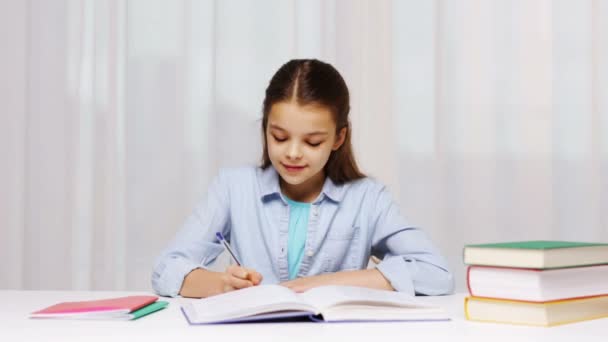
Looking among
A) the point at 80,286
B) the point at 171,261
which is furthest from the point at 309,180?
the point at 80,286

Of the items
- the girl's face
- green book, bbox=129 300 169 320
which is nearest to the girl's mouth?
the girl's face

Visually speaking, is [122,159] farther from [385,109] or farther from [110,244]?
[385,109]

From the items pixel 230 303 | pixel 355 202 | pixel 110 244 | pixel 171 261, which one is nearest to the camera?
pixel 230 303

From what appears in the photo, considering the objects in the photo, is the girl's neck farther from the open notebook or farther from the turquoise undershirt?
the open notebook

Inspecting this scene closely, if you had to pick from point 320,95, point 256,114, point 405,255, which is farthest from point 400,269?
point 256,114

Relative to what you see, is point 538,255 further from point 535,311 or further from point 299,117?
point 299,117

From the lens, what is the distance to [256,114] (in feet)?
7.70

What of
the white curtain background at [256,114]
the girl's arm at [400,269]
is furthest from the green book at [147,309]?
the white curtain background at [256,114]

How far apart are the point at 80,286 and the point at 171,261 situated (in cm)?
107

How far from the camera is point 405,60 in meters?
2.39

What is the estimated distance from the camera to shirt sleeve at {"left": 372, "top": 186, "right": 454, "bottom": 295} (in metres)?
1.36

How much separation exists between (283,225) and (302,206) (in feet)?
0.21

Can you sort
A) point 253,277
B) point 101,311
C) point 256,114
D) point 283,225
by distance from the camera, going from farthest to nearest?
point 256,114, point 283,225, point 253,277, point 101,311

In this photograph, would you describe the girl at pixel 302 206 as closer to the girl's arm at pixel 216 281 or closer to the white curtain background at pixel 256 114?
the girl's arm at pixel 216 281
